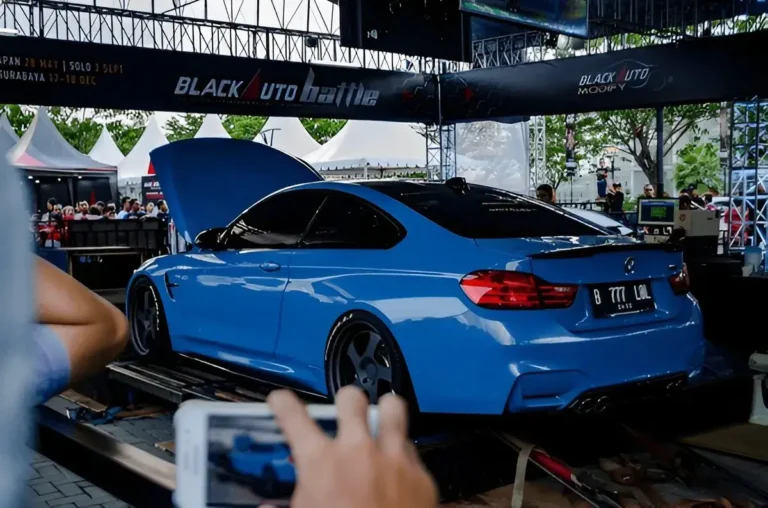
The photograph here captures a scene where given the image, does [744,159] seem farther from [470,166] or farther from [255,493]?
[255,493]

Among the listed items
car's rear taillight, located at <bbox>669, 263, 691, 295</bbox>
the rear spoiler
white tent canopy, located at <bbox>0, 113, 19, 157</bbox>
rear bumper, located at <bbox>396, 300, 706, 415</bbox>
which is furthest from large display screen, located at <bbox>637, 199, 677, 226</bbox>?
white tent canopy, located at <bbox>0, 113, 19, 157</bbox>

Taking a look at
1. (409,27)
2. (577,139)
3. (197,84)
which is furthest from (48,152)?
(577,139)

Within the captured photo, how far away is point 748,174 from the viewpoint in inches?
565

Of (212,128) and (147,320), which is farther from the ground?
(212,128)

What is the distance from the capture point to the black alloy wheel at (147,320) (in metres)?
6.52

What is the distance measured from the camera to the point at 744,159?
47.1 feet

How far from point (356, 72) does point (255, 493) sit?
15849 mm

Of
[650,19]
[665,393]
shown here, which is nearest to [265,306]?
[665,393]

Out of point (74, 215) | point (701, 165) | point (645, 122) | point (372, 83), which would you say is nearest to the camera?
point (372, 83)

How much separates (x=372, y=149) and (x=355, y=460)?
2164 cm

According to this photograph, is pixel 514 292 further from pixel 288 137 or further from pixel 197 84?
pixel 288 137

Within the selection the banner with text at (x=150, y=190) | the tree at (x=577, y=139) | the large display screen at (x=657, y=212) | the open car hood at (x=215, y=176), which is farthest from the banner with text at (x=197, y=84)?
the tree at (x=577, y=139)

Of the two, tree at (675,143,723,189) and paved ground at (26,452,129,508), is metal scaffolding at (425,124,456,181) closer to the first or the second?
paved ground at (26,452,129,508)

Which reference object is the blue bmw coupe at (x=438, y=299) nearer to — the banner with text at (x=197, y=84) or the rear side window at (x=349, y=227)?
the rear side window at (x=349, y=227)
